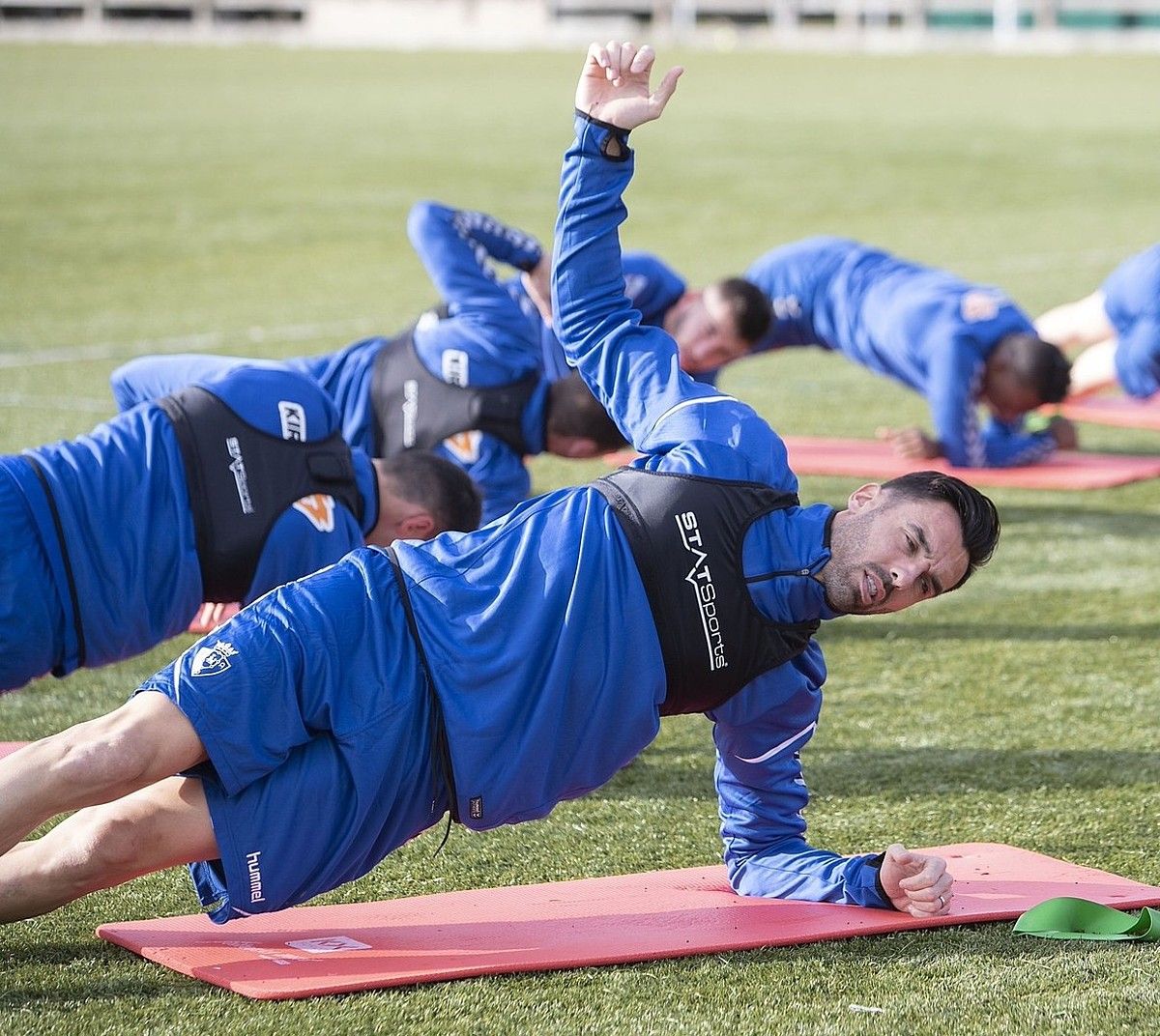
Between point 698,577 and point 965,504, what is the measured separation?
58 cm

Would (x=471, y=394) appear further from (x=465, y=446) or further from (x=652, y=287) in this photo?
(x=652, y=287)

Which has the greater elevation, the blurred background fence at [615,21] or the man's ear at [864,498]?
the blurred background fence at [615,21]

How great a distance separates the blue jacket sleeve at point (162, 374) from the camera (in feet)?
16.8

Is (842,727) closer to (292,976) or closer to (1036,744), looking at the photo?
(1036,744)

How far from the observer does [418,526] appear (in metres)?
4.81

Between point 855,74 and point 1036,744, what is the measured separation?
35.8m

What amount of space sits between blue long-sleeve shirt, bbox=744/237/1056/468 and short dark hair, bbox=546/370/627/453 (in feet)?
9.35

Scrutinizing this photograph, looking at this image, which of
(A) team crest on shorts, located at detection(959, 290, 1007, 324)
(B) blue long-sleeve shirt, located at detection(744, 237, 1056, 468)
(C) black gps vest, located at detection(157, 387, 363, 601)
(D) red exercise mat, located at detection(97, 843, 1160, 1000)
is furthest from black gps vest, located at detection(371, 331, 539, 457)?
(A) team crest on shorts, located at detection(959, 290, 1007, 324)

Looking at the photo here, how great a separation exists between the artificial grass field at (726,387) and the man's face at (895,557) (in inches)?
28.9

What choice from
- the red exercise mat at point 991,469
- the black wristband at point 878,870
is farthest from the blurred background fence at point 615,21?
the black wristband at point 878,870

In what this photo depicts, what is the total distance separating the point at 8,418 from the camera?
9242mm

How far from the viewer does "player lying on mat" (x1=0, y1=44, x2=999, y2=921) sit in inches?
136

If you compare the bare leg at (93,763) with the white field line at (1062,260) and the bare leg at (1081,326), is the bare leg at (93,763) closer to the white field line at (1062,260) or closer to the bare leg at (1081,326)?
the bare leg at (1081,326)

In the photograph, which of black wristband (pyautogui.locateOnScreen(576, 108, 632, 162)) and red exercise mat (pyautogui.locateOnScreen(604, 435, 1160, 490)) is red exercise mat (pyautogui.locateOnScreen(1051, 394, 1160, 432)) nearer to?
red exercise mat (pyautogui.locateOnScreen(604, 435, 1160, 490))
